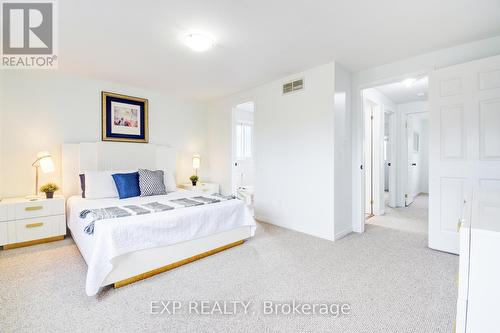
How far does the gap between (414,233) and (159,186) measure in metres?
3.88

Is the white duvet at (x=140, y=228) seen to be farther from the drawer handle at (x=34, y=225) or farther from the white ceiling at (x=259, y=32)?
the white ceiling at (x=259, y=32)

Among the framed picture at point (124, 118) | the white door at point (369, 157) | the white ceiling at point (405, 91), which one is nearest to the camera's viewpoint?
the framed picture at point (124, 118)

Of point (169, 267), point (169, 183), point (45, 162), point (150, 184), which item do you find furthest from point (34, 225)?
point (169, 267)

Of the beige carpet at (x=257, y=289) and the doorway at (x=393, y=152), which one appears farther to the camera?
the doorway at (x=393, y=152)

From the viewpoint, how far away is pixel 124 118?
4094 millimetres

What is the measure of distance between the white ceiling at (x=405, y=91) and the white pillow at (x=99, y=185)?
457cm

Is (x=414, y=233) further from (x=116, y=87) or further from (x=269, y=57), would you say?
(x=116, y=87)

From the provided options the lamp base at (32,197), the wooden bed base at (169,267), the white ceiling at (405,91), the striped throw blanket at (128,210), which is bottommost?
the wooden bed base at (169,267)

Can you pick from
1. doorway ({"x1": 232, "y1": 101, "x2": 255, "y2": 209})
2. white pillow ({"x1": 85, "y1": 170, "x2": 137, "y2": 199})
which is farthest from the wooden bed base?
doorway ({"x1": 232, "y1": 101, "x2": 255, "y2": 209})

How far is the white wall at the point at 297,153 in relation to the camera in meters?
3.21

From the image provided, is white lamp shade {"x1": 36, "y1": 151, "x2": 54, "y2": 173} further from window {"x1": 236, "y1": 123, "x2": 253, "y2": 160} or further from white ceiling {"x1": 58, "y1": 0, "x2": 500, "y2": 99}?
window {"x1": 236, "y1": 123, "x2": 253, "y2": 160}

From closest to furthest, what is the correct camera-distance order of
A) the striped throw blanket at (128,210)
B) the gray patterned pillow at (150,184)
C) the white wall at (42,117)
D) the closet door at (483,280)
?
the closet door at (483,280) < the striped throw blanket at (128,210) < the white wall at (42,117) < the gray patterned pillow at (150,184)

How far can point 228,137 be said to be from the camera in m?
4.80

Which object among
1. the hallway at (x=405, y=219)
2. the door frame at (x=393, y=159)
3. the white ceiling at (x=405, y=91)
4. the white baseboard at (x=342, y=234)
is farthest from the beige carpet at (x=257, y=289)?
the white ceiling at (x=405, y=91)
